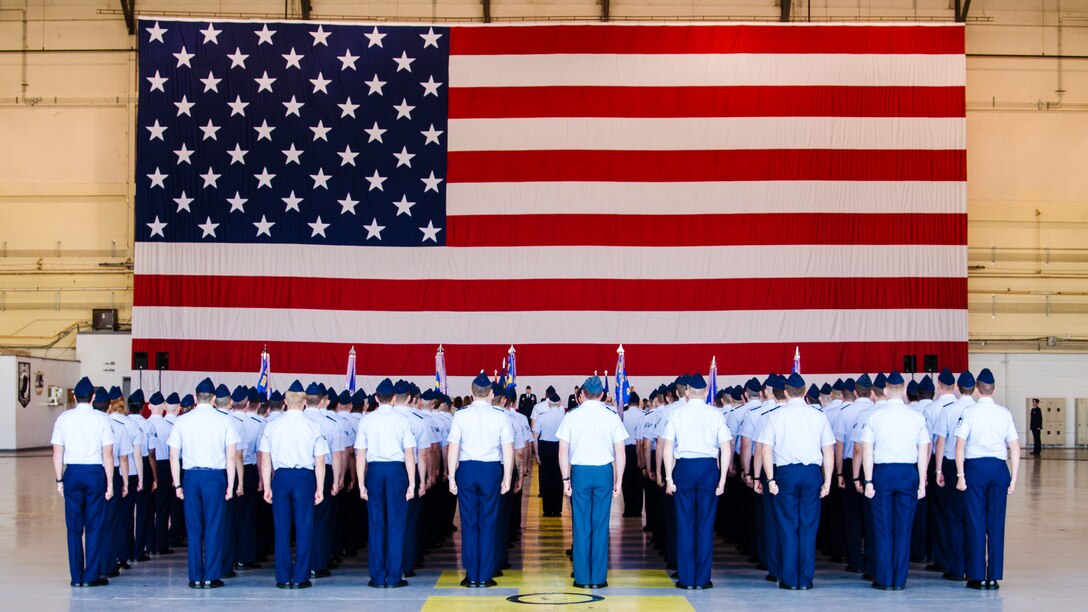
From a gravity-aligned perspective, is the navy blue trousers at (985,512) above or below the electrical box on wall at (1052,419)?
above

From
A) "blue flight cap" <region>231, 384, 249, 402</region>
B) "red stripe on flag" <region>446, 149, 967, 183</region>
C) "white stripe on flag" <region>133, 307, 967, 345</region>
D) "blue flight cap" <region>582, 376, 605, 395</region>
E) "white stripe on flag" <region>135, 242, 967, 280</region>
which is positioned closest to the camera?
"blue flight cap" <region>582, 376, 605, 395</region>

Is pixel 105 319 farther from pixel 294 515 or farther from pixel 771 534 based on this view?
pixel 771 534

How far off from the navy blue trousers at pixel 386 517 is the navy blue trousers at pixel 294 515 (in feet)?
1.52

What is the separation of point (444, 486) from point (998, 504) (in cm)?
559

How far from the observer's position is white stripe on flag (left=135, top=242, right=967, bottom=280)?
79.2 ft

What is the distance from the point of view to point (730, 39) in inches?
975

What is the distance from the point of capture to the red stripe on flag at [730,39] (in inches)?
973

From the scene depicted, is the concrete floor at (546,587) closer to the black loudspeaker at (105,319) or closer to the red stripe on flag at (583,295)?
the red stripe on flag at (583,295)

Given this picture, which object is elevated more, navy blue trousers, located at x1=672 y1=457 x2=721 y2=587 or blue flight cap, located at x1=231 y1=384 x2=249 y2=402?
blue flight cap, located at x1=231 y1=384 x2=249 y2=402

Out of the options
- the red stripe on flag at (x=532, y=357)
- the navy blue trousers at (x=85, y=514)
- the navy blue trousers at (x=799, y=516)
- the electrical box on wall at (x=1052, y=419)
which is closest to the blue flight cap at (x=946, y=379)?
the navy blue trousers at (x=799, y=516)

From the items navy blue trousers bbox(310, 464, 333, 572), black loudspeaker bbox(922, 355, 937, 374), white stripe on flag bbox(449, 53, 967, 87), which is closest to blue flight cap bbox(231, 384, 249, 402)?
navy blue trousers bbox(310, 464, 333, 572)

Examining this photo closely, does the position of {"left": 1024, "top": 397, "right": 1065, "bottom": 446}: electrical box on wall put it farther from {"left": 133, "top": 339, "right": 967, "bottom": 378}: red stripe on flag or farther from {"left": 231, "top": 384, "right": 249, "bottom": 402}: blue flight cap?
{"left": 231, "top": 384, "right": 249, "bottom": 402}: blue flight cap

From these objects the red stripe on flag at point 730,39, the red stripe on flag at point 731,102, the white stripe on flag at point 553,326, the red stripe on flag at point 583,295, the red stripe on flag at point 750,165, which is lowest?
the white stripe on flag at point 553,326

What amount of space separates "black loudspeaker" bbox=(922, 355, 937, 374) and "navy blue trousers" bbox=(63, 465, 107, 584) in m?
18.3
